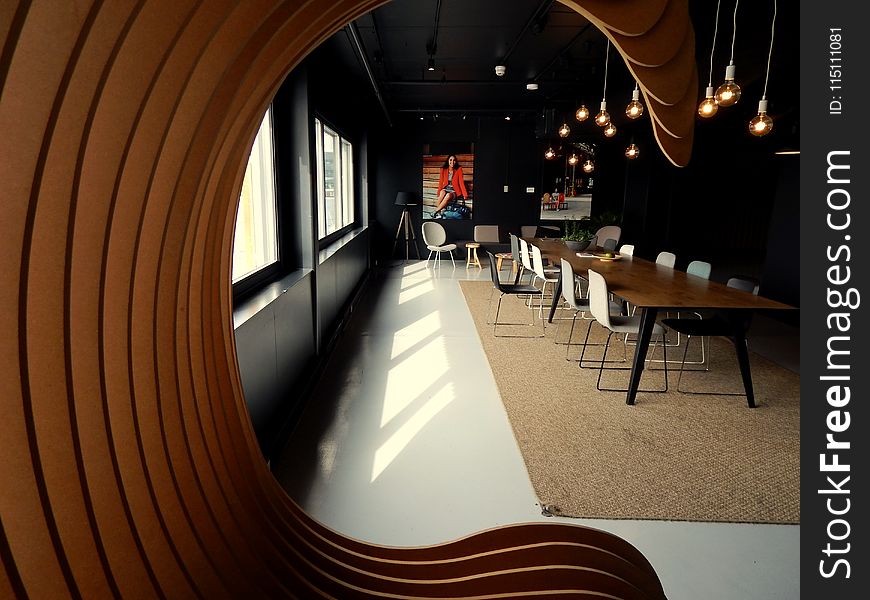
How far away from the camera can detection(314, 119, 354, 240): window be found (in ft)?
23.7

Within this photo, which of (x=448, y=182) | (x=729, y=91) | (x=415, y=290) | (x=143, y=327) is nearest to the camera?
(x=143, y=327)

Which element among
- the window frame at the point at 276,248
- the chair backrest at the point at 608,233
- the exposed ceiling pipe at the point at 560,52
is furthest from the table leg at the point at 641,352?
the chair backrest at the point at 608,233

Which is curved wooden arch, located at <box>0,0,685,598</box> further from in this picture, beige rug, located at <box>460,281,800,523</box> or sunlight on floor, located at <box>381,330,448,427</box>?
sunlight on floor, located at <box>381,330,448,427</box>

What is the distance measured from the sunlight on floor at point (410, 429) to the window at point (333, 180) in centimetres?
296

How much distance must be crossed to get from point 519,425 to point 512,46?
535 centimetres

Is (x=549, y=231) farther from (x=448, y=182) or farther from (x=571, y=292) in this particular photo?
(x=571, y=292)

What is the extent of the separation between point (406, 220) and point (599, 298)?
898cm

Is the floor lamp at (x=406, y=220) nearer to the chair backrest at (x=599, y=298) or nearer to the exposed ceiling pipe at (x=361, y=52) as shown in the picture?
the exposed ceiling pipe at (x=361, y=52)

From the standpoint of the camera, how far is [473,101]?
1163cm

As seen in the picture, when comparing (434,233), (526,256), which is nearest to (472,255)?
(434,233)

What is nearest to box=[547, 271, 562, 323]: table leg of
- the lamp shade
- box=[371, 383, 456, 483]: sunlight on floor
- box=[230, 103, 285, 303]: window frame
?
box=[371, 383, 456, 483]: sunlight on floor

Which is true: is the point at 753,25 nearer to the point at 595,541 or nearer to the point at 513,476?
the point at 513,476

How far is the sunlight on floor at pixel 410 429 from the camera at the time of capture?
3.53 meters

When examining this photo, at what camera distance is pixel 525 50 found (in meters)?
7.63
